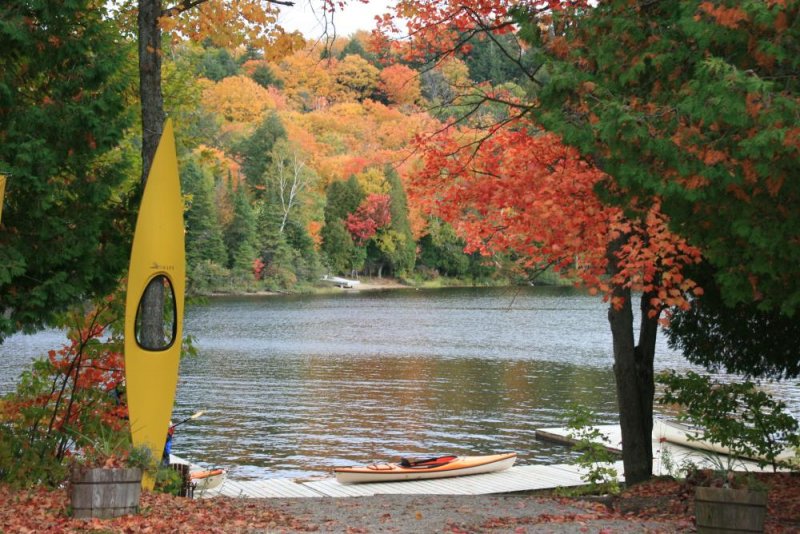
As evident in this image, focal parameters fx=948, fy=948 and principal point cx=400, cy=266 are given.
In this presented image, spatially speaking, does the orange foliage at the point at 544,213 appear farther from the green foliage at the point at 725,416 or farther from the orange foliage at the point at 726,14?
the orange foliage at the point at 726,14

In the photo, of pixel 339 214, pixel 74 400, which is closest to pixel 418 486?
pixel 74 400

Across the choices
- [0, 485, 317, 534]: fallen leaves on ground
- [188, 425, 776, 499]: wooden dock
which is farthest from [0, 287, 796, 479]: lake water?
[0, 485, 317, 534]: fallen leaves on ground

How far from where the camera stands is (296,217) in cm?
7481

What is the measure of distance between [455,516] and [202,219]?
57.3m

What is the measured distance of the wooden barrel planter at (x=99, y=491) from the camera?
7133 mm

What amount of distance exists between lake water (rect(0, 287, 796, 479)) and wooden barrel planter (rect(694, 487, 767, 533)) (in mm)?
8026

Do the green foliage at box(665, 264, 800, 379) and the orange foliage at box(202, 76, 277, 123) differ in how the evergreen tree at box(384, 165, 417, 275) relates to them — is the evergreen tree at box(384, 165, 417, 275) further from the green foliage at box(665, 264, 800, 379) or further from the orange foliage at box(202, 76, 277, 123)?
the green foliage at box(665, 264, 800, 379)

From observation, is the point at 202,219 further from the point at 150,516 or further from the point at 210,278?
the point at 150,516

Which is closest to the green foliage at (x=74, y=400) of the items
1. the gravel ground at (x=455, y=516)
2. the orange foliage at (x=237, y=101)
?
the gravel ground at (x=455, y=516)

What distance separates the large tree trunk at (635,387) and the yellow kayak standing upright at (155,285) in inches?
214

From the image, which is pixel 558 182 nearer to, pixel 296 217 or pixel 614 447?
pixel 614 447

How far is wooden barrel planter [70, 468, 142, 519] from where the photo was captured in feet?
23.4

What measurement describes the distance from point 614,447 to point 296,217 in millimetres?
57626

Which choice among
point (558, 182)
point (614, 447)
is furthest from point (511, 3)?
point (614, 447)
